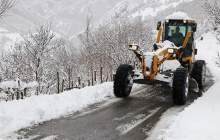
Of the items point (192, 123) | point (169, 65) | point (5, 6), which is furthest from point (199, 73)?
point (5, 6)

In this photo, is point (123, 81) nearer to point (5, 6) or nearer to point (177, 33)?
point (177, 33)

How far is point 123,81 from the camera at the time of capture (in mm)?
15109

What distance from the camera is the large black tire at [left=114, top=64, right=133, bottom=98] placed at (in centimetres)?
1509

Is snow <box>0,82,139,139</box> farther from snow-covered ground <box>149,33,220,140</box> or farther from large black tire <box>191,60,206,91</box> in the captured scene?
large black tire <box>191,60,206,91</box>

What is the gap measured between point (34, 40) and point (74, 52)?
2715cm

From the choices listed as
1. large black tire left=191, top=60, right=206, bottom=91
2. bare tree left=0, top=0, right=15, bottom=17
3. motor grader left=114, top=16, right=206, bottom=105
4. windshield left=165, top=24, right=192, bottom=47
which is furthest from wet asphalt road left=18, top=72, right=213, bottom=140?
bare tree left=0, top=0, right=15, bottom=17

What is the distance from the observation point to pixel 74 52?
71.1 meters

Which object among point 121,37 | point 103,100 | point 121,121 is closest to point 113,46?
point 121,37

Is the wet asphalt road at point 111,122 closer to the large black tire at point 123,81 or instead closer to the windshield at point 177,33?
the large black tire at point 123,81

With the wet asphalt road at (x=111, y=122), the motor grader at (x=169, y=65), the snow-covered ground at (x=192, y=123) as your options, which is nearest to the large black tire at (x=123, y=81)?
the motor grader at (x=169, y=65)

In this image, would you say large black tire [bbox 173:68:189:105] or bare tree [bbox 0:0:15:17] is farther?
bare tree [bbox 0:0:15:17]

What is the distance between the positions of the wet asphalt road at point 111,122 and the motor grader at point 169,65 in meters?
0.56

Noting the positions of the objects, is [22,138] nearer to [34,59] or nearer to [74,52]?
[34,59]

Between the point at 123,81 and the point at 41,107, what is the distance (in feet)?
12.8
